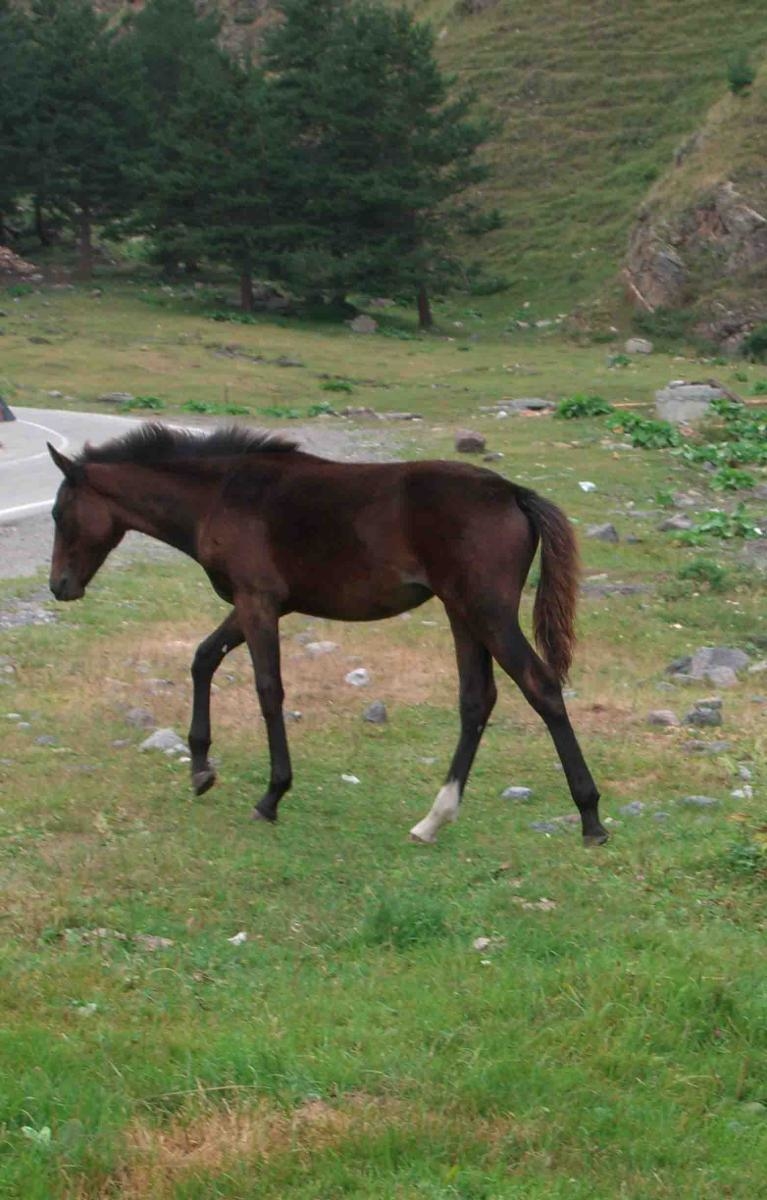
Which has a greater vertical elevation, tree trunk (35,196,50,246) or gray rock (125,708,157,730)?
gray rock (125,708,157,730)

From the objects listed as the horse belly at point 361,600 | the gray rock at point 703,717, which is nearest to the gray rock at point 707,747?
the gray rock at point 703,717

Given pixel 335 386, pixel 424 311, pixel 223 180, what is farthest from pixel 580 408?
pixel 223 180

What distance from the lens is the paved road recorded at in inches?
673

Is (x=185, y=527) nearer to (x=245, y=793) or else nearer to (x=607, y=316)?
(x=245, y=793)

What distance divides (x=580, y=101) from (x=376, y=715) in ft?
186

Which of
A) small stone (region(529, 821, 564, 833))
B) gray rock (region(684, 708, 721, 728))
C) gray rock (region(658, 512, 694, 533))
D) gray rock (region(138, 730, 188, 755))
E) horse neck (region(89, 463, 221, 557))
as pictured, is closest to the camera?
small stone (region(529, 821, 564, 833))

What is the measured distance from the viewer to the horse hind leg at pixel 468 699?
7.49 metres

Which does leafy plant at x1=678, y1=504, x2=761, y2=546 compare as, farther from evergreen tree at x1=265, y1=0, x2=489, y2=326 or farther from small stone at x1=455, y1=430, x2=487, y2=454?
evergreen tree at x1=265, y1=0, x2=489, y2=326

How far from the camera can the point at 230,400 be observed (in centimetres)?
2848

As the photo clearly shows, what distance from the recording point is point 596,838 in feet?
23.4

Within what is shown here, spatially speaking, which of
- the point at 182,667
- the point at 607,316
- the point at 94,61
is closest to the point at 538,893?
the point at 182,667

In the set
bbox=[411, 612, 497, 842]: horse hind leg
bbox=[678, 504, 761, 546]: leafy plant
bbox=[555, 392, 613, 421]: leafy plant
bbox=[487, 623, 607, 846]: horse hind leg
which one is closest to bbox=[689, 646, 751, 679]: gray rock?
bbox=[411, 612, 497, 842]: horse hind leg

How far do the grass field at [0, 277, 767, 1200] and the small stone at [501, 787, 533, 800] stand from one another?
124mm

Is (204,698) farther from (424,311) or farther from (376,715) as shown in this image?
(424,311)
